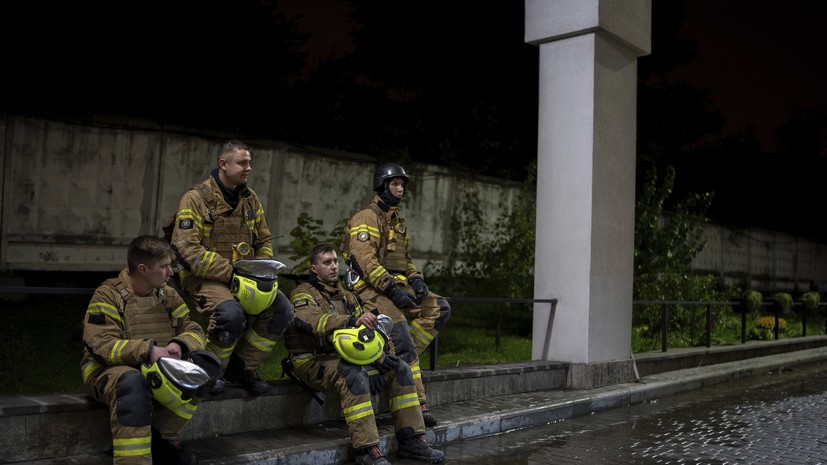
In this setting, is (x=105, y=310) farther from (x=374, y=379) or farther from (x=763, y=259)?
(x=763, y=259)

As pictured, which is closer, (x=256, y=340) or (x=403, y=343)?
(x=256, y=340)

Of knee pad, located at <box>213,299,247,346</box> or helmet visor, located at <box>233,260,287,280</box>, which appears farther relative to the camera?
helmet visor, located at <box>233,260,287,280</box>

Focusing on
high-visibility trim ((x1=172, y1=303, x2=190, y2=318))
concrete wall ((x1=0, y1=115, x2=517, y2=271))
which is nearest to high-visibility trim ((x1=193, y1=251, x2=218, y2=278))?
high-visibility trim ((x1=172, y1=303, x2=190, y2=318))

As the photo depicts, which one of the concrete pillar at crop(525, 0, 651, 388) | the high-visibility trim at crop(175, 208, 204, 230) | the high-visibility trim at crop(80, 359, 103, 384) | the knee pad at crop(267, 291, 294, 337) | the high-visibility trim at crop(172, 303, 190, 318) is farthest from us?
the concrete pillar at crop(525, 0, 651, 388)

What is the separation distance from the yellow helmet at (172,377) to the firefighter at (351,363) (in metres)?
1.45

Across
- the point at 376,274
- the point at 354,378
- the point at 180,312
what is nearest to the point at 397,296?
the point at 376,274

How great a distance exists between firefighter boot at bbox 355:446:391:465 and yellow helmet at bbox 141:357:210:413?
5.21ft

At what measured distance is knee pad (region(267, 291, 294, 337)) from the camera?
6.00 meters

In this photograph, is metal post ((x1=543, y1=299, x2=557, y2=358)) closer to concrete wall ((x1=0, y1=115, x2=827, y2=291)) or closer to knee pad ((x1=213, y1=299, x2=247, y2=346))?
knee pad ((x1=213, y1=299, x2=247, y2=346))

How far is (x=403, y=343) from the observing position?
6781mm

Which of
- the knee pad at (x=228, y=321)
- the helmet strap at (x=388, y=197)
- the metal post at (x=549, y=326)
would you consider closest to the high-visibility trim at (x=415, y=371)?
the helmet strap at (x=388, y=197)

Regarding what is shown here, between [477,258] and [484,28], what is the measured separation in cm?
1406

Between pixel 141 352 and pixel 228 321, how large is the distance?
93 cm

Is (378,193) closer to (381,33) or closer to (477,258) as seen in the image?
(477,258)
